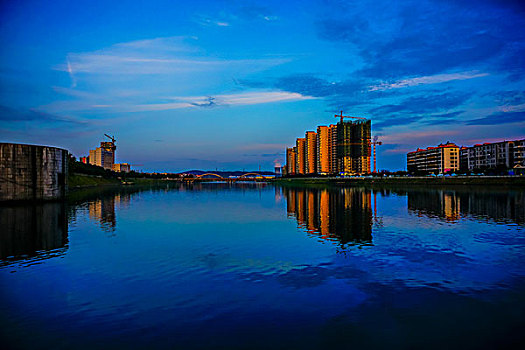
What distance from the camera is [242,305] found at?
11.7m

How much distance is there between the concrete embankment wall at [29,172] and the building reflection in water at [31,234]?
9.07 metres

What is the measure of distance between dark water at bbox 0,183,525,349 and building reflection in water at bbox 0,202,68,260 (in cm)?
20

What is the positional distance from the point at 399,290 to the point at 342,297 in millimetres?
2540

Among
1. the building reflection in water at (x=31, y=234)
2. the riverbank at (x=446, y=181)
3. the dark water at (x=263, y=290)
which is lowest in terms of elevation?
the dark water at (x=263, y=290)

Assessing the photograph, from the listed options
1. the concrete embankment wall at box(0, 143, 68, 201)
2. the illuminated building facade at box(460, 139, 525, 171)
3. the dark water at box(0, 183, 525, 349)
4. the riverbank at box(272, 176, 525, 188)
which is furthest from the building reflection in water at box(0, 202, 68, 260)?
the illuminated building facade at box(460, 139, 525, 171)

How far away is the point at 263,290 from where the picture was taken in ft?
43.4

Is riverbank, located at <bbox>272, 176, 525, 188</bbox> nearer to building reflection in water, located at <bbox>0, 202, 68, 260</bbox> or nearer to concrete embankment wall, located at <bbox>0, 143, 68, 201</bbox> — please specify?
Answer: building reflection in water, located at <bbox>0, 202, 68, 260</bbox>

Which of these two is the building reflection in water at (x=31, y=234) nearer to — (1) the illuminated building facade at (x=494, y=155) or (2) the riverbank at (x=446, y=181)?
(2) the riverbank at (x=446, y=181)

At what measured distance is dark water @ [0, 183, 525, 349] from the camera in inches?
374

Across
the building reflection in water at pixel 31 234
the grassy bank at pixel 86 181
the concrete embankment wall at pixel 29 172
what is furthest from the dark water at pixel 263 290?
the grassy bank at pixel 86 181

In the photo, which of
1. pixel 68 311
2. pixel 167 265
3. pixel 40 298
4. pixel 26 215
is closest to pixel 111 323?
pixel 68 311

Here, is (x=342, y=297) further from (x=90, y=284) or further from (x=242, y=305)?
(x=90, y=284)

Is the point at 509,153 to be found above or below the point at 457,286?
above

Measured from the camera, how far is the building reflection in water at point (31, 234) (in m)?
19.6
